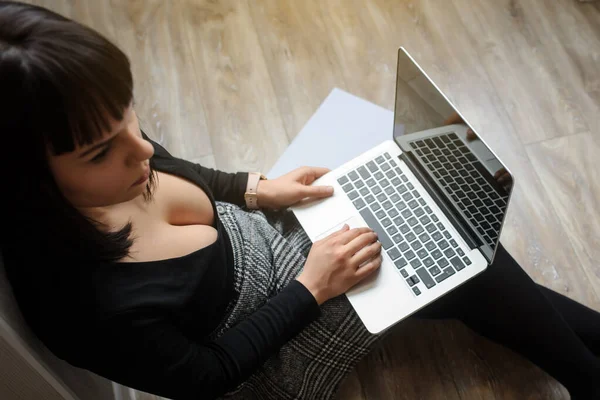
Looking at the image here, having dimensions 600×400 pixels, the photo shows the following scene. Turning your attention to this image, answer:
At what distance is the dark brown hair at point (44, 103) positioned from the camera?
0.47 metres

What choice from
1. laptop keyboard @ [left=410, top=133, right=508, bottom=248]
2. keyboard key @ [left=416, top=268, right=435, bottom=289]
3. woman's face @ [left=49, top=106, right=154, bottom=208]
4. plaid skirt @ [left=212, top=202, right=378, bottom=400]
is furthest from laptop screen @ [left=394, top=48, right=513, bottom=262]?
woman's face @ [left=49, top=106, right=154, bottom=208]

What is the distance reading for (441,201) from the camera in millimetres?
888

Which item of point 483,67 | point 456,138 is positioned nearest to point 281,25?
point 483,67

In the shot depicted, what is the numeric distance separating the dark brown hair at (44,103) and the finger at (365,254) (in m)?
0.45

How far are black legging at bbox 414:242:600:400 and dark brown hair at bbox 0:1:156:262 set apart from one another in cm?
69

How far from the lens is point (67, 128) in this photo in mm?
500

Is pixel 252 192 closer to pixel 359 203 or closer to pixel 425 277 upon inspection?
pixel 359 203

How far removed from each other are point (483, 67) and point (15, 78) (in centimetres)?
133

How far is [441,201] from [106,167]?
0.58 meters

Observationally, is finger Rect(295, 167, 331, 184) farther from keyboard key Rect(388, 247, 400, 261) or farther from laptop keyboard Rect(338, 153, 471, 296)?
keyboard key Rect(388, 247, 400, 261)

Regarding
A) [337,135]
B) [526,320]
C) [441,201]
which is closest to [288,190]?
[441,201]

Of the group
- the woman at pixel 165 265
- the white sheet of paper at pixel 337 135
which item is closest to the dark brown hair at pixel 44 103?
the woman at pixel 165 265

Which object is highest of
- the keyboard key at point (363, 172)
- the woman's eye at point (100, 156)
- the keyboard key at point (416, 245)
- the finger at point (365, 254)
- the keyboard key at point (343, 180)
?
the woman's eye at point (100, 156)

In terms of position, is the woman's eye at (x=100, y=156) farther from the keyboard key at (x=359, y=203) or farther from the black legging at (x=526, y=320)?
the black legging at (x=526, y=320)
